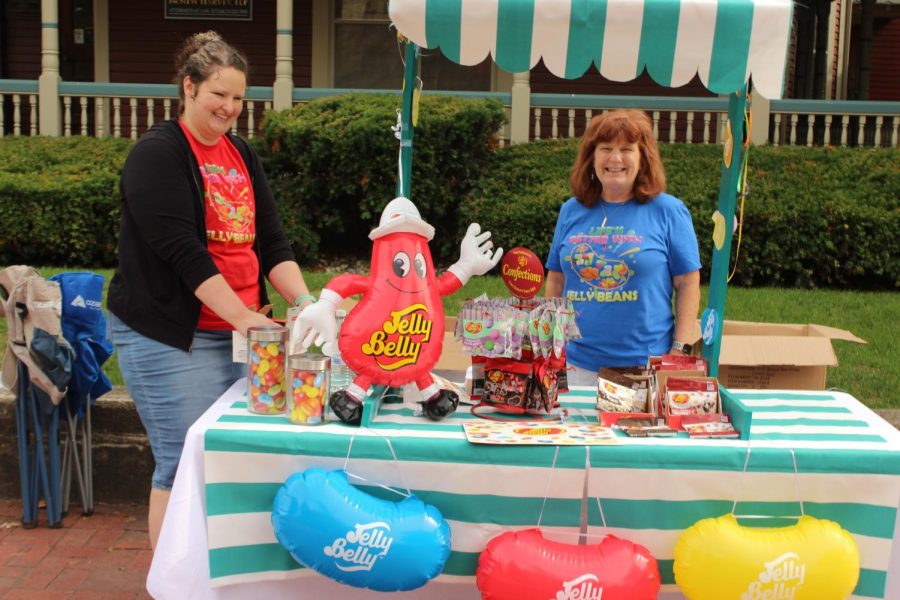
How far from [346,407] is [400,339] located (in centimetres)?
23

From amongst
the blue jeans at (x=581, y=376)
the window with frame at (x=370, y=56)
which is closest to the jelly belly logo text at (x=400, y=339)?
the blue jeans at (x=581, y=376)

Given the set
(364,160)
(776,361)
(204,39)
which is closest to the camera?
(204,39)

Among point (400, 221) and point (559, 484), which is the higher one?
point (400, 221)

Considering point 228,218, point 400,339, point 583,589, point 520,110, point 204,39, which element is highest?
point 520,110

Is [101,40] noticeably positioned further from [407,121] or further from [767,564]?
[767,564]

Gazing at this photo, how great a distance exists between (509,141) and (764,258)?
3599 mm

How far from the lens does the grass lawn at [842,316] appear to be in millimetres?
5062

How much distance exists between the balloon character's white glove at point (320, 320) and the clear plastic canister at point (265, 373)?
0.15 m

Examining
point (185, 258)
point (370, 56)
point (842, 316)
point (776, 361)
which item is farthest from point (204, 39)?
point (370, 56)

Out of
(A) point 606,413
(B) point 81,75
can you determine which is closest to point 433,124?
(A) point 606,413

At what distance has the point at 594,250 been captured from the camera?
3.13 m

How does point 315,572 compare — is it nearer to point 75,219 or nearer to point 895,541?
point 895,541

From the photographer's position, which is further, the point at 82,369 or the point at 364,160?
the point at 364,160

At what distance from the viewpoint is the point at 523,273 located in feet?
9.31
